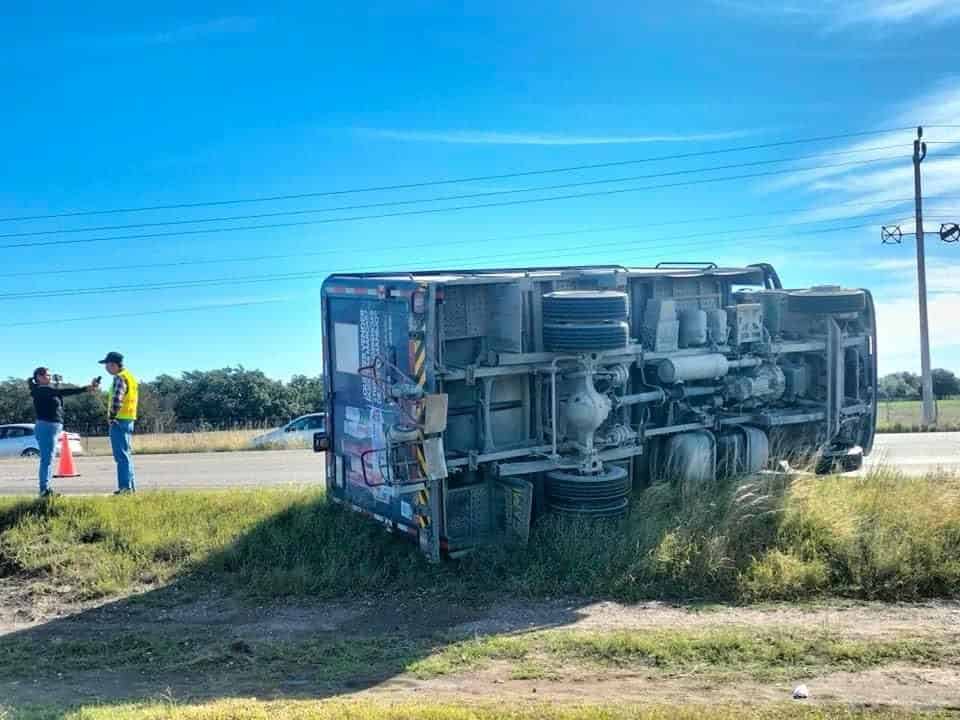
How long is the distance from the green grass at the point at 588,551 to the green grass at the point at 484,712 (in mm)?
2504

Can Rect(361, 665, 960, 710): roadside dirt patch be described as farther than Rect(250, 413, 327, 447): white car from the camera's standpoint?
No

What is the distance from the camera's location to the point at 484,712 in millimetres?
5133

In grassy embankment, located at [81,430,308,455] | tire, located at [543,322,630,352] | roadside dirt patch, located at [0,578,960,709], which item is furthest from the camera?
grassy embankment, located at [81,430,308,455]

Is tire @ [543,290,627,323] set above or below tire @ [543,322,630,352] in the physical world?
above

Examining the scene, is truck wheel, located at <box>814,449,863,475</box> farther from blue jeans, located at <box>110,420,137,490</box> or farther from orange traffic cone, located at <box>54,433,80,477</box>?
orange traffic cone, located at <box>54,433,80,477</box>

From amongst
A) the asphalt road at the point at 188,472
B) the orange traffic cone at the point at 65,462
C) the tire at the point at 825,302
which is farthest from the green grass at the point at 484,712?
the orange traffic cone at the point at 65,462

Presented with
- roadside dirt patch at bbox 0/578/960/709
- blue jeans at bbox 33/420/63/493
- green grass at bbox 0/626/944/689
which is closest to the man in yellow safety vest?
blue jeans at bbox 33/420/63/493

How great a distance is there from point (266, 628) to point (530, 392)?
326cm

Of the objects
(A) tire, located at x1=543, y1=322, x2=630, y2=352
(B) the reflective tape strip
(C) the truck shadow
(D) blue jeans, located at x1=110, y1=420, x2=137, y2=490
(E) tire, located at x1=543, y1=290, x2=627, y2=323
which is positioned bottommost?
(C) the truck shadow

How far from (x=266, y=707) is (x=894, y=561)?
5420 millimetres

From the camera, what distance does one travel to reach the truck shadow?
246 inches

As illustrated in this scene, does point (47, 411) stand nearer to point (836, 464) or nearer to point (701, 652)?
point (701, 652)

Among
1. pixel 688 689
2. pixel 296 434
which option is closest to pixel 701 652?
pixel 688 689

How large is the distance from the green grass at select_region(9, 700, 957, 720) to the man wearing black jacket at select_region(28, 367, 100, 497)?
255 inches
